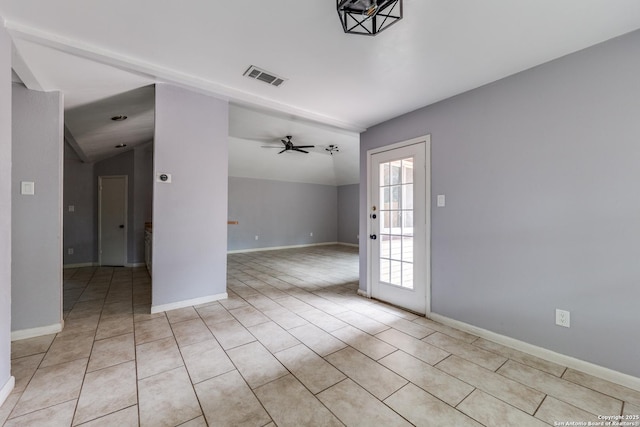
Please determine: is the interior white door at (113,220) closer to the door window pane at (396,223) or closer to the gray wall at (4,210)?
the gray wall at (4,210)

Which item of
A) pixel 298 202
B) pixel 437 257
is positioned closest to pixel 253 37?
pixel 437 257

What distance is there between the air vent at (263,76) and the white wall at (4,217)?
5.44ft

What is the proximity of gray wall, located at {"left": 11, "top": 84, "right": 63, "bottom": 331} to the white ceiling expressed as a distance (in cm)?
25

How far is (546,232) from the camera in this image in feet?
7.37

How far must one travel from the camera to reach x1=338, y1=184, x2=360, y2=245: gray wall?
379 inches

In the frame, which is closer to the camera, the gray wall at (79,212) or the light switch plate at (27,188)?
the light switch plate at (27,188)

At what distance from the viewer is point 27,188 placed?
2.52m

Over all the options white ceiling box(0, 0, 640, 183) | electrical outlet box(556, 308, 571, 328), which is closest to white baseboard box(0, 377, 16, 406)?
white ceiling box(0, 0, 640, 183)

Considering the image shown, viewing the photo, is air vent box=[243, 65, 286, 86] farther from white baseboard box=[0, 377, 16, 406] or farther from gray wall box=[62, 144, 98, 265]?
gray wall box=[62, 144, 98, 265]

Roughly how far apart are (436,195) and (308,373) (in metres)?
2.29

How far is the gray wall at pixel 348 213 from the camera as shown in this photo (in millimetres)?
9617

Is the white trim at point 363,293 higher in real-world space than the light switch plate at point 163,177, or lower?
lower

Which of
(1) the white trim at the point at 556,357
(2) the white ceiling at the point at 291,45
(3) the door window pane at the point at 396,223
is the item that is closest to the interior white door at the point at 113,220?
(2) the white ceiling at the point at 291,45

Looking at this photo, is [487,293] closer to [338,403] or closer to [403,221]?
[403,221]
